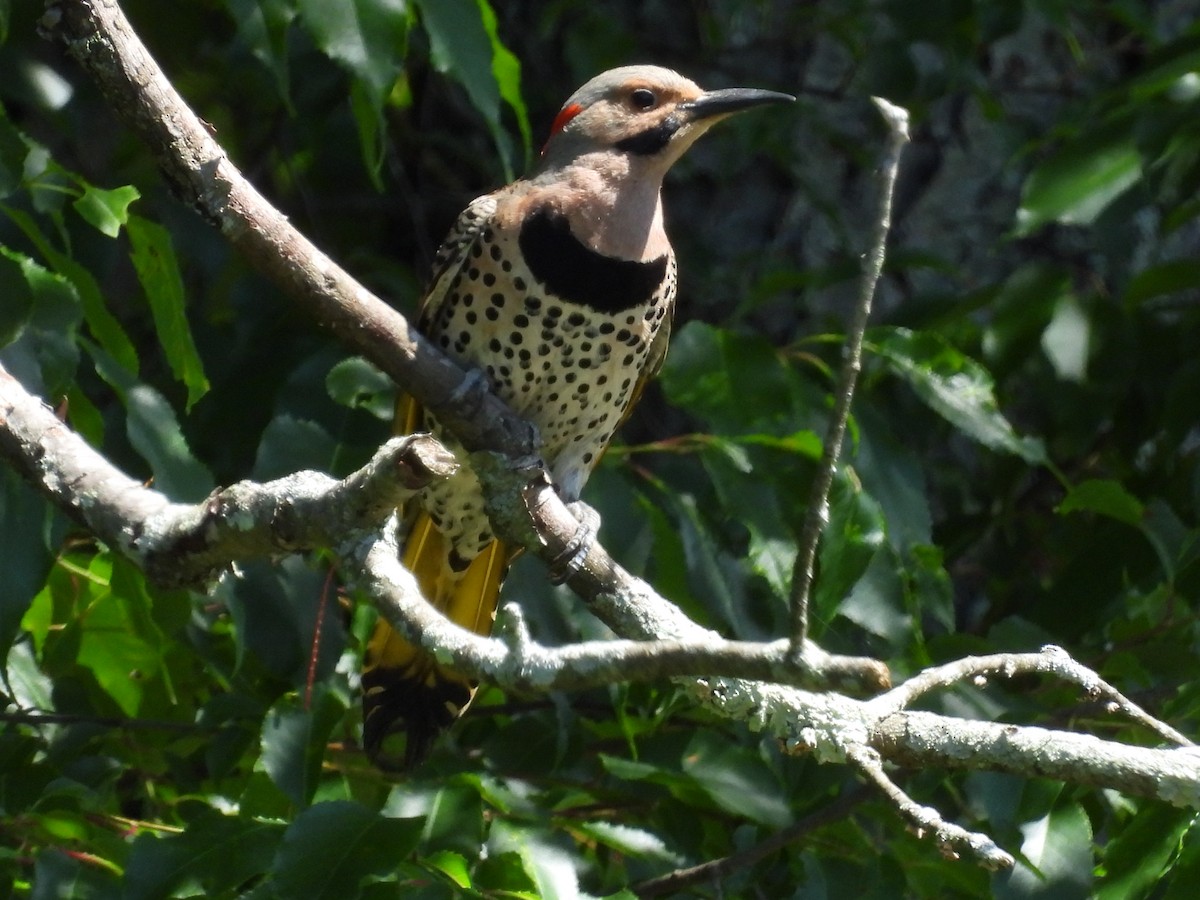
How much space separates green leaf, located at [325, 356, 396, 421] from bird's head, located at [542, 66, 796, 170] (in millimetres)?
838

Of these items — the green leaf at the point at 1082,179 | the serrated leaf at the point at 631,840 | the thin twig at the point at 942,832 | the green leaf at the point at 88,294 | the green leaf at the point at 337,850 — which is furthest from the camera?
the green leaf at the point at 1082,179

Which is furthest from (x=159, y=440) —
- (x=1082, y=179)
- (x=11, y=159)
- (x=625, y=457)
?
(x=1082, y=179)

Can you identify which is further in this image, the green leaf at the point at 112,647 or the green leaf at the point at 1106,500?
the green leaf at the point at 1106,500

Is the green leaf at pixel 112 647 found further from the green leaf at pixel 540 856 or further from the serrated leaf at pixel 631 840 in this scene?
the serrated leaf at pixel 631 840

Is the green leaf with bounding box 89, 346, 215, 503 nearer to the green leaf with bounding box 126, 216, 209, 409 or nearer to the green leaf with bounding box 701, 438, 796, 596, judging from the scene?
the green leaf with bounding box 126, 216, 209, 409

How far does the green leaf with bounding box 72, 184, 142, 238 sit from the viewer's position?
2.52 metres

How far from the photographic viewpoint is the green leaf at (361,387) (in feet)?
9.89

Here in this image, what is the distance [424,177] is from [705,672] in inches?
142

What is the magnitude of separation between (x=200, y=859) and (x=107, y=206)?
1.05 meters

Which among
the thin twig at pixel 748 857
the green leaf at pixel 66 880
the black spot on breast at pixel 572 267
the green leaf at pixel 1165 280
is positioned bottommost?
the thin twig at pixel 748 857

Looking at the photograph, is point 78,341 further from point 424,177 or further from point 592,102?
point 424,177

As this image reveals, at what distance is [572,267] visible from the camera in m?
3.40

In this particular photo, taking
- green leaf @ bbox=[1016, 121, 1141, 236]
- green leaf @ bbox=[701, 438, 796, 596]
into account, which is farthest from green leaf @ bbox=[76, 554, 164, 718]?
green leaf @ bbox=[1016, 121, 1141, 236]

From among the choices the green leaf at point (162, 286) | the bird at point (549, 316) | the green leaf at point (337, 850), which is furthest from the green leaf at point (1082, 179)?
the green leaf at point (337, 850)
